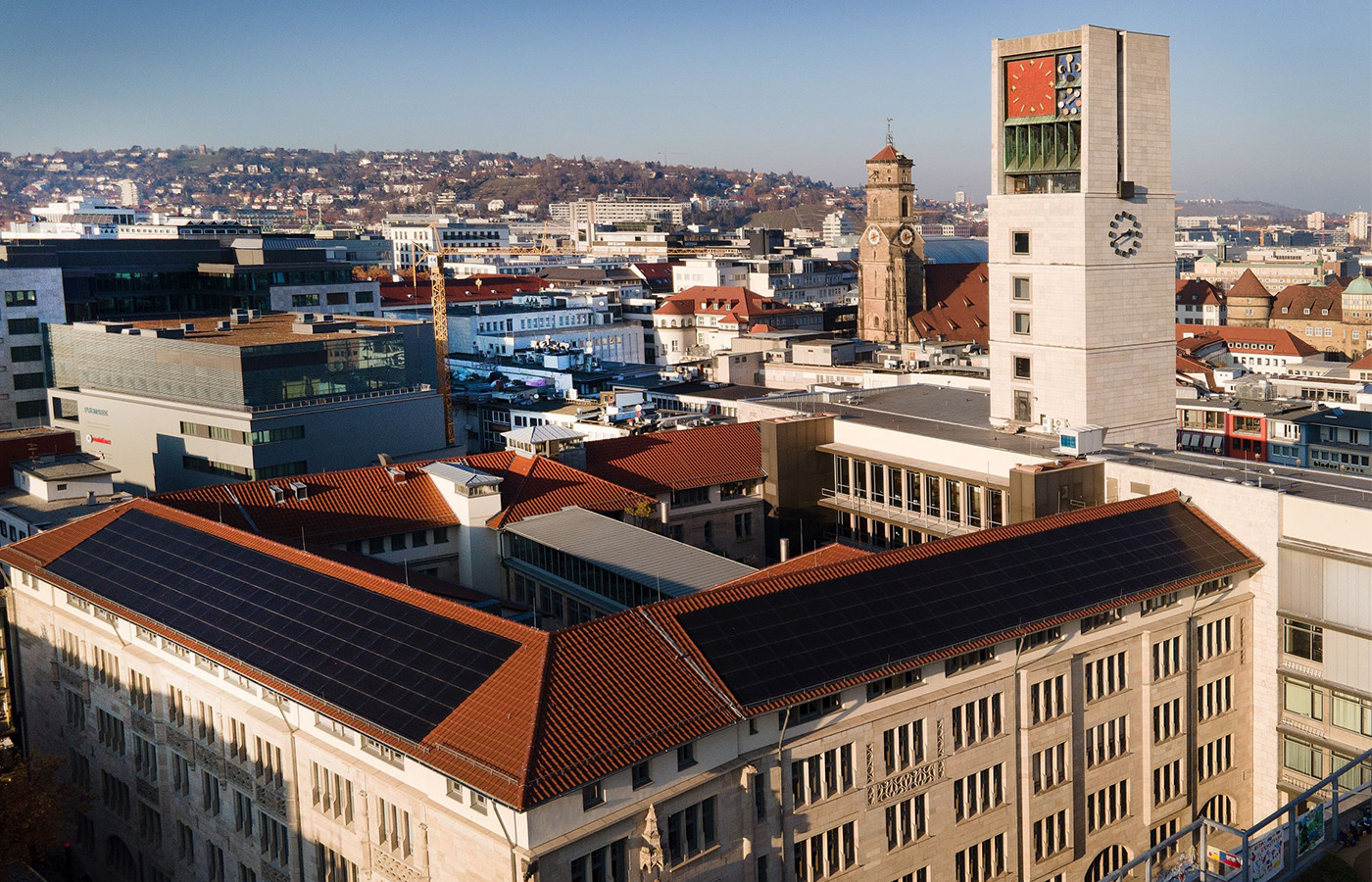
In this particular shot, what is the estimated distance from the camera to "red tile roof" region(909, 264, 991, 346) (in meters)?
166

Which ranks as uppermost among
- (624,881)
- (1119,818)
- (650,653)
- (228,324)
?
(228,324)

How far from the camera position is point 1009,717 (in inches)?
1758

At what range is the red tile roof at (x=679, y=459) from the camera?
6906 cm

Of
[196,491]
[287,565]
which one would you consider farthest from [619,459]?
[287,565]

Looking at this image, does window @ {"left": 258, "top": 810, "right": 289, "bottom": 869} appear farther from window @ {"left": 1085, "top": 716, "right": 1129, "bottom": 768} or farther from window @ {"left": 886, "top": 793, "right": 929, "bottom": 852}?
window @ {"left": 1085, "top": 716, "right": 1129, "bottom": 768}

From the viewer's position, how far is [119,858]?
54281mm

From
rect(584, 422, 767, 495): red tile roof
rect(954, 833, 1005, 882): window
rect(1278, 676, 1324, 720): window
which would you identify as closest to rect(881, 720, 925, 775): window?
rect(954, 833, 1005, 882): window

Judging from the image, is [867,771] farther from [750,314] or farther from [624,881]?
[750,314]

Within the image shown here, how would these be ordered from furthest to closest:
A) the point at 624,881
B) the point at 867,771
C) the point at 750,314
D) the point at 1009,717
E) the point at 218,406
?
the point at 750,314 < the point at 218,406 < the point at 1009,717 < the point at 867,771 < the point at 624,881

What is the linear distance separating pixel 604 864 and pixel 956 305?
142639 mm

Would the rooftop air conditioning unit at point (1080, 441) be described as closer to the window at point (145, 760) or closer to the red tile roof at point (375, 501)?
the red tile roof at point (375, 501)

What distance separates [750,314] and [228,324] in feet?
271

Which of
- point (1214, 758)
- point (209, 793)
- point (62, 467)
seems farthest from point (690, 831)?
point (62, 467)

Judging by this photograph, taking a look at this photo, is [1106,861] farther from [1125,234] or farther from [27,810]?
[27,810]
